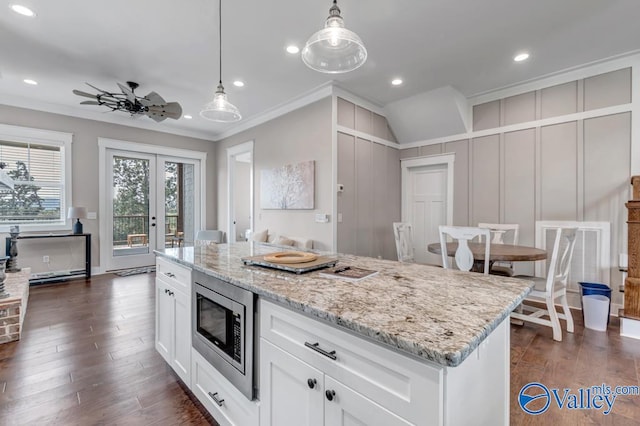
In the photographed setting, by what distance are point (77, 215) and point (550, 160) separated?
7.06 m

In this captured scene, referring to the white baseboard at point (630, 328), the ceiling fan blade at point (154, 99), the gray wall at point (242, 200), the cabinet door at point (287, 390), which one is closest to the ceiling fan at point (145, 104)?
the ceiling fan blade at point (154, 99)

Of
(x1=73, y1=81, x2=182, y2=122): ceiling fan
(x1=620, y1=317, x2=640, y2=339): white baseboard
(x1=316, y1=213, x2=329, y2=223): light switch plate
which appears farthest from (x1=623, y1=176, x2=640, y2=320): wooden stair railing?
(x1=73, y1=81, x2=182, y2=122): ceiling fan

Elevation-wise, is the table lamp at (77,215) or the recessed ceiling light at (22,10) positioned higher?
the recessed ceiling light at (22,10)

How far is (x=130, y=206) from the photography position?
5617 mm

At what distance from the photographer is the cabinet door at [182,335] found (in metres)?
1.79

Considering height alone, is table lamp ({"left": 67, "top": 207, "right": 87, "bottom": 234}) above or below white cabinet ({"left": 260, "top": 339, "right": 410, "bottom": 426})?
above

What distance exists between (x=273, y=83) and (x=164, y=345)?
336cm

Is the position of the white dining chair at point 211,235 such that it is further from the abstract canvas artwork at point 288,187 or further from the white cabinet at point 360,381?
the white cabinet at point 360,381

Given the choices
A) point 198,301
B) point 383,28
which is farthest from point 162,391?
point 383,28

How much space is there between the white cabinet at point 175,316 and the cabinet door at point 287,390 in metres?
0.80

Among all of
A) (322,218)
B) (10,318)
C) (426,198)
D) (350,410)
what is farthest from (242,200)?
(350,410)

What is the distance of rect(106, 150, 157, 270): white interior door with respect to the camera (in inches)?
212

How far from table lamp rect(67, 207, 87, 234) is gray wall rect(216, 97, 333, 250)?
280 cm

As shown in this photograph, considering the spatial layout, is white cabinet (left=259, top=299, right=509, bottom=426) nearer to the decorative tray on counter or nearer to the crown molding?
the decorative tray on counter
